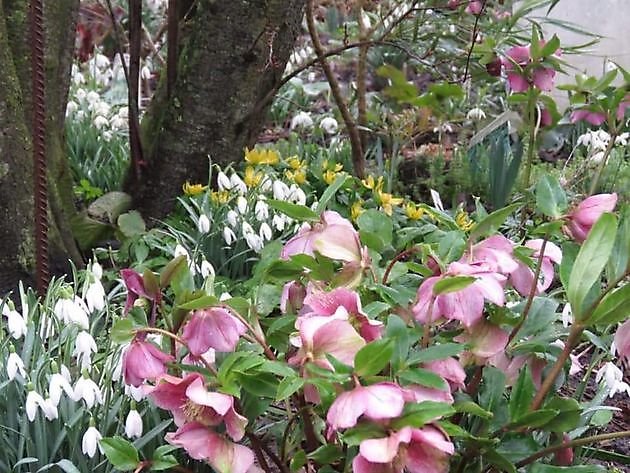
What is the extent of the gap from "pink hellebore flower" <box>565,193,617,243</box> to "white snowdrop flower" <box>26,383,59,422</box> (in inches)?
32.3

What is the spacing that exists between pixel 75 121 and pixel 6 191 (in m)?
1.75

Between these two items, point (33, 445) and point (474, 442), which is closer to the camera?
point (474, 442)

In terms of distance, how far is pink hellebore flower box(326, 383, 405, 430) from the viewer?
812mm

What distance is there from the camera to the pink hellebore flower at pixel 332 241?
41.5 inches

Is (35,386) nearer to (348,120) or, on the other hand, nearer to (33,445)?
(33,445)

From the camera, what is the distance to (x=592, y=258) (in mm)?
893

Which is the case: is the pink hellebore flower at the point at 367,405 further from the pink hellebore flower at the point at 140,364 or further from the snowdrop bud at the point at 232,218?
the snowdrop bud at the point at 232,218

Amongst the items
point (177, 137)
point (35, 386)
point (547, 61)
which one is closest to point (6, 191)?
point (177, 137)

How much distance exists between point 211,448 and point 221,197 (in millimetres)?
1424

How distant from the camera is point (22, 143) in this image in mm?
2094

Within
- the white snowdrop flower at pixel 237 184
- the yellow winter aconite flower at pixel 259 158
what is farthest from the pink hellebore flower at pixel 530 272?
the yellow winter aconite flower at pixel 259 158

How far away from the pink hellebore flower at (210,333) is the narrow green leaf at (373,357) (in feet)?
0.64

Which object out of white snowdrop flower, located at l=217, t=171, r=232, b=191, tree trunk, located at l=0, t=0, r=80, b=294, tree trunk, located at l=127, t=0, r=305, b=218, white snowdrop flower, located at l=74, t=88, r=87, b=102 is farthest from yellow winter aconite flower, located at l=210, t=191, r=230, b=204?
white snowdrop flower, located at l=74, t=88, r=87, b=102

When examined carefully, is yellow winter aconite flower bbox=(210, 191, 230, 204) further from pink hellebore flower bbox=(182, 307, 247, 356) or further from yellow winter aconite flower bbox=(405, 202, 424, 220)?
pink hellebore flower bbox=(182, 307, 247, 356)
